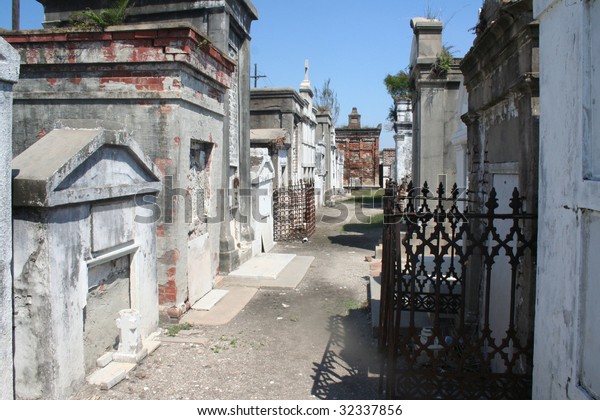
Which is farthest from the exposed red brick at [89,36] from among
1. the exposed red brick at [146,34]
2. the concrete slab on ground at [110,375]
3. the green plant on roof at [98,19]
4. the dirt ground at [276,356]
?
the concrete slab on ground at [110,375]

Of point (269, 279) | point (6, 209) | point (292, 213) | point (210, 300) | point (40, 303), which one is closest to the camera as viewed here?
point (6, 209)

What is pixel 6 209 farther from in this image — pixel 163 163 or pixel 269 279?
pixel 269 279

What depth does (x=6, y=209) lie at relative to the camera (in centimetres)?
336

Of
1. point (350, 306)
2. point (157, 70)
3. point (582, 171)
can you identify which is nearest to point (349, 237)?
point (350, 306)

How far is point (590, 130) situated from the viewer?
234 cm

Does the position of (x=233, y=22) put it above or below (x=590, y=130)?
above

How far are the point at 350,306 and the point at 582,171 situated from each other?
571cm

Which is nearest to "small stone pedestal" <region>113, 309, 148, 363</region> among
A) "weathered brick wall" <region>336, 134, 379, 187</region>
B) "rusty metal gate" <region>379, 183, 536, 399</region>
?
"rusty metal gate" <region>379, 183, 536, 399</region>

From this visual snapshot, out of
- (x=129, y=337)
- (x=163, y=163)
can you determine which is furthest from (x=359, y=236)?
(x=129, y=337)

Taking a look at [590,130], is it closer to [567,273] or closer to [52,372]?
[567,273]

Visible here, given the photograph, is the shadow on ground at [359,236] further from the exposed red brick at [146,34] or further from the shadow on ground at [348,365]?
the exposed red brick at [146,34]

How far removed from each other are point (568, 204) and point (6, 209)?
135 inches

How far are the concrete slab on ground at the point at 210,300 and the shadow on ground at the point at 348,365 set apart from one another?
1816mm
